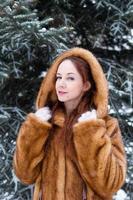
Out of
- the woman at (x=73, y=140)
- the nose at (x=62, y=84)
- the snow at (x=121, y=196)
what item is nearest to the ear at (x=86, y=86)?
the woman at (x=73, y=140)

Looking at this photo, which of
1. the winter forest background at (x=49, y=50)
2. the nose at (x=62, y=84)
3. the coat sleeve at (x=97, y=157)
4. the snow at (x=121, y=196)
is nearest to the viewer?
the coat sleeve at (x=97, y=157)

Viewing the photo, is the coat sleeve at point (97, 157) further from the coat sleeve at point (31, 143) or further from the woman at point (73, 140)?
the coat sleeve at point (31, 143)

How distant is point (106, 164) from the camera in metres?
2.06

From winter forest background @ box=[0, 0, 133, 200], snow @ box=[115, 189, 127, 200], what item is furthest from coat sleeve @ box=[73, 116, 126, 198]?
snow @ box=[115, 189, 127, 200]

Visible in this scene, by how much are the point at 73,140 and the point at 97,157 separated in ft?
0.54

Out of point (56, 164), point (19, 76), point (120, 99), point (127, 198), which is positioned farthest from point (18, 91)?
point (56, 164)

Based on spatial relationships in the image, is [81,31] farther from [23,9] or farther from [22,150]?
[22,150]

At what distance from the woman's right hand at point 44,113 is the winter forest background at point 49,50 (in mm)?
916

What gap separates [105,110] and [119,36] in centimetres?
206

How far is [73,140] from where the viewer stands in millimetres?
2191

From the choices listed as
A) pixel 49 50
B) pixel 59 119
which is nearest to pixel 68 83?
pixel 59 119

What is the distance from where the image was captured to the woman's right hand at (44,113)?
2238 millimetres

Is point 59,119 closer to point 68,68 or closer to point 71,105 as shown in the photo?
point 71,105

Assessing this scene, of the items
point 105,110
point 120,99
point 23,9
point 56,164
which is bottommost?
point 120,99
